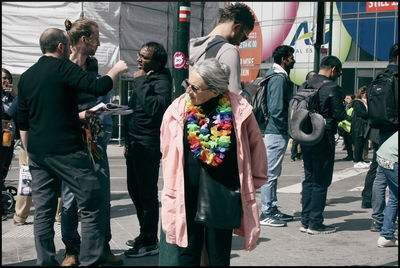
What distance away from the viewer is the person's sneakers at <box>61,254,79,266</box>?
5.04m

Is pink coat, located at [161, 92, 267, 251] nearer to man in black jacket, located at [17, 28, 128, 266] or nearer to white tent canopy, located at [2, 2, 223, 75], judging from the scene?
man in black jacket, located at [17, 28, 128, 266]

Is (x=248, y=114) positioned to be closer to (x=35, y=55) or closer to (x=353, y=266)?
(x=353, y=266)

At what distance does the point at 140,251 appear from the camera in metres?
5.51

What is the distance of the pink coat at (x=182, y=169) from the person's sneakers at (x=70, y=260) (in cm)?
151

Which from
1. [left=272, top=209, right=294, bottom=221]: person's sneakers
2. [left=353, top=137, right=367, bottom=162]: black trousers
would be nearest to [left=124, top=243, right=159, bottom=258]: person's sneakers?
[left=272, top=209, right=294, bottom=221]: person's sneakers

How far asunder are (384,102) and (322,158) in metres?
1.01

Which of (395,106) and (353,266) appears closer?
(353,266)

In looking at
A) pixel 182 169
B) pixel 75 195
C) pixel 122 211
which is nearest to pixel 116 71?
pixel 75 195

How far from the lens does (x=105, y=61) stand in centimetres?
1861

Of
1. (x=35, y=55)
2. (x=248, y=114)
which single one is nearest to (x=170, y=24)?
(x=35, y=55)

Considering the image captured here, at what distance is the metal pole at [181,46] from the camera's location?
5.02 meters

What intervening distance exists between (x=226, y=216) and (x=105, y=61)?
1542 cm

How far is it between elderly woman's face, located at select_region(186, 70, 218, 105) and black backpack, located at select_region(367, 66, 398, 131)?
261cm

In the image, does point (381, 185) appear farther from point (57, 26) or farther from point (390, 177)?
point (57, 26)
